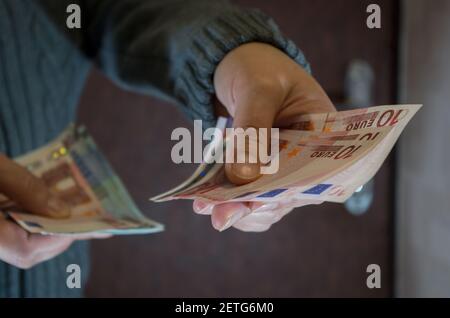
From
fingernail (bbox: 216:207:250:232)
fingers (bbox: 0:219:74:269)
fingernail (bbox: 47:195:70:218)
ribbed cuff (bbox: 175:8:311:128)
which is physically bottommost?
fingers (bbox: 0:219:74:269)

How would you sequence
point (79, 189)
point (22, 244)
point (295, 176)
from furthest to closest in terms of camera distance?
point (79, 189)
point (22, 244)
point (295, 176)

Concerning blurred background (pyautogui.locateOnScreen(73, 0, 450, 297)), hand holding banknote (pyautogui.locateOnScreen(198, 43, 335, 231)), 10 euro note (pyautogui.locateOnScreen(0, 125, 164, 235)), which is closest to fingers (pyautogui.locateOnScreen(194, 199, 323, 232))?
hand holding banknote (pyautogui.locateOnScreen(198, 43, 335, 231))

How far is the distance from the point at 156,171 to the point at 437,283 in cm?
67

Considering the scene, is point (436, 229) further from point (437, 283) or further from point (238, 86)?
point (238, 86)

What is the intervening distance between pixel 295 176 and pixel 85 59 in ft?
1.56

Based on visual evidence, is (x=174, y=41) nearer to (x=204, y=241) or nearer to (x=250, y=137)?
(x=250, y=137)

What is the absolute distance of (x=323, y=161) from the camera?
1.31 feet

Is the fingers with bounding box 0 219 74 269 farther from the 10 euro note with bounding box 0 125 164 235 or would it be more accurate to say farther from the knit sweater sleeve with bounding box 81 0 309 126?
the knit sweater sleeve with bounding box 81 0 309 126

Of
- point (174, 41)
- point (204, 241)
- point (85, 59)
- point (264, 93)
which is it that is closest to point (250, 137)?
point (264, 93)

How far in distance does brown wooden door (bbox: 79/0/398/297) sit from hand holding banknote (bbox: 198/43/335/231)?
793 mm

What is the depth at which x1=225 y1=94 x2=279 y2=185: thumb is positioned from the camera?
42 cm

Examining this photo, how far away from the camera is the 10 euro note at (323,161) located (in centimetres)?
37

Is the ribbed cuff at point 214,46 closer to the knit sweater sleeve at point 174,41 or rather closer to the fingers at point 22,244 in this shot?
the knit sweater sleeve at point 174,41

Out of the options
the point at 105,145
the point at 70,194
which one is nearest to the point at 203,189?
the point at 70,194
